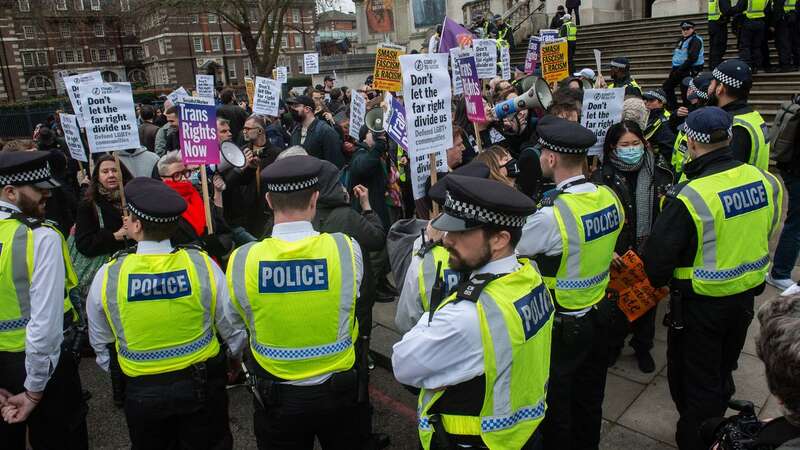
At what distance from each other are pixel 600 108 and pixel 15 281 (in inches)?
190

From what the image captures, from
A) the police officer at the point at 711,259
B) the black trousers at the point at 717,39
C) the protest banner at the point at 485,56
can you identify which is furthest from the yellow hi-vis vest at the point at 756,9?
the police officer at the point at 711,259

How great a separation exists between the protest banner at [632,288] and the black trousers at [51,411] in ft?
12.4

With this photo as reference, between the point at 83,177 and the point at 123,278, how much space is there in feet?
20.8

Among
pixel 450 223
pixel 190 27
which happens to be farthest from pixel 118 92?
pixel 190 27

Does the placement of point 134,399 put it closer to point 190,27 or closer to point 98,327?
point 98,327

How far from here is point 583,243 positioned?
321 centimetres

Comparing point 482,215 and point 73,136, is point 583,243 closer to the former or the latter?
point 482,215

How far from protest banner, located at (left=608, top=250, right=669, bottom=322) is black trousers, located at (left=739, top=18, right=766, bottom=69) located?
977 centimetres

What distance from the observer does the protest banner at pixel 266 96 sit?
9117mm

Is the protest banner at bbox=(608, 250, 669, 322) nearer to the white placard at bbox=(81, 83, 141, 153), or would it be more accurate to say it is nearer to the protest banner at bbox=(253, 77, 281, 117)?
the white placard at bbox=(81, 83, 141, 153)

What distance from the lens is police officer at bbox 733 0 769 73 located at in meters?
11.3

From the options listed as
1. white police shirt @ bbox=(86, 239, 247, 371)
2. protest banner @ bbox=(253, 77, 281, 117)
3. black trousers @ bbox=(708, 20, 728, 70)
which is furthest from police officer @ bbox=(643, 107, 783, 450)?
black trousers @ bbox=(708, 20, 728, 70)

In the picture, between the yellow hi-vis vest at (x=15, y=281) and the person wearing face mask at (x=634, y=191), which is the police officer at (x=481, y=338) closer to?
the yellow hi-vis vest at (x=15, y=281)

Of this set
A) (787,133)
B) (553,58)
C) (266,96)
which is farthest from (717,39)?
(266,96)
